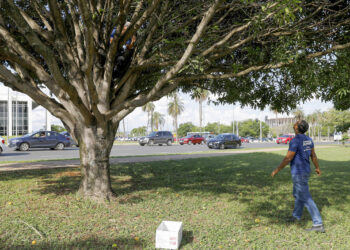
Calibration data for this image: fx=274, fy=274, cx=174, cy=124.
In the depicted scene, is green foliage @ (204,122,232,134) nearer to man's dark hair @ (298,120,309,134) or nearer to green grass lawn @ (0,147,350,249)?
green grass lawn @ (0,147,350,249)

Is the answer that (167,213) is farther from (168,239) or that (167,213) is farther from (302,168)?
(302,168)

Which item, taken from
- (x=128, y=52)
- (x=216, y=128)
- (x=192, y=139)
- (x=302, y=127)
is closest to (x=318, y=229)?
(x=302, y=127)

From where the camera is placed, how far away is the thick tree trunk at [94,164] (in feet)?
18.8

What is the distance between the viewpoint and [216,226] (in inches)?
174

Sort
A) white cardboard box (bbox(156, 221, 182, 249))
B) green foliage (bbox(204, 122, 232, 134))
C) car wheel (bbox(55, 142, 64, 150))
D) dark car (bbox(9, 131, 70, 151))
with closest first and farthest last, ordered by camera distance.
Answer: white cardboard box (bbox(156, 221, 182, 249))
dark car (bbox(9, 131, 70, 151))
car wheel (bbox(55, 142, 64, 150))
green foliage (bbox(204, 122, 232, 134))

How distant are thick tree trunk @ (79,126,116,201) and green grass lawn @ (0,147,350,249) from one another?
0.97 ft

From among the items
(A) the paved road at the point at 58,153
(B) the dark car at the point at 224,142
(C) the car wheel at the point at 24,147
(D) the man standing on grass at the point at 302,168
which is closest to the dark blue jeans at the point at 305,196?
(D) the man standing on grass at the point at 302,168

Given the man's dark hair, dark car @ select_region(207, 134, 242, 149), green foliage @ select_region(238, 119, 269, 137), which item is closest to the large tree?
the man's dark hair

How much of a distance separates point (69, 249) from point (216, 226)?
2.21 m

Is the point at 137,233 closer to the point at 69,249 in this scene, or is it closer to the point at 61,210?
the point at 69,249

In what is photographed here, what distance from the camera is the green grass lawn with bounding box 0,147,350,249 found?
3.84 m

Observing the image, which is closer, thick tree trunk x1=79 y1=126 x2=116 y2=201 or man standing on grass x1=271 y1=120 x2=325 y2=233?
man standing on grass x1=271 y1=120 x2=325 y2=233

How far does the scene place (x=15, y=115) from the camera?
51.6 metres

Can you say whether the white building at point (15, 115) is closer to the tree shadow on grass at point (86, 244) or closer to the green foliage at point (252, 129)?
the tree shadow on grass at point (86, 244)
